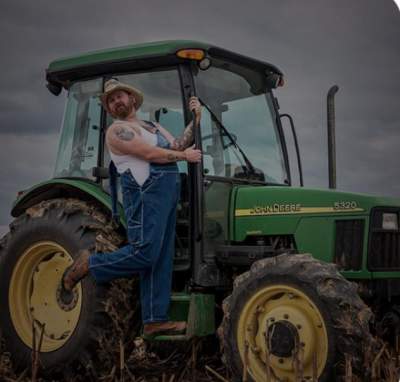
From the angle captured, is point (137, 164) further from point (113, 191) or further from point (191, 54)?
point (191, 54)

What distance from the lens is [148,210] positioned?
4.00 metres

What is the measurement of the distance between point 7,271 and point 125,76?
1.37 metres

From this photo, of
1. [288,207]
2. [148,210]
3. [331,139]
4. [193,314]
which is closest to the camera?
[148,210]

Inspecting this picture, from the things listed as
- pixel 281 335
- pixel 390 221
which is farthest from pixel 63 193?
pixel 390 221

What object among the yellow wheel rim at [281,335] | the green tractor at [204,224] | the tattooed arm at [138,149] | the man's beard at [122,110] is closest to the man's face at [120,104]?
the man's beard at [122,110]

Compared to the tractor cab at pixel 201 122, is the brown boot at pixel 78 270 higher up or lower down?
lower down

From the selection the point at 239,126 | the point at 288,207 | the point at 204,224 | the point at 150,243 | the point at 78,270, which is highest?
the point at 239,126

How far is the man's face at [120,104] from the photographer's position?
4223mm

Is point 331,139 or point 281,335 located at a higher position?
point 331,139

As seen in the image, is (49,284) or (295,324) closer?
(295,324)

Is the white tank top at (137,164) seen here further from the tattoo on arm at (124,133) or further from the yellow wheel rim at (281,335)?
the yellow wheel rim at (281,335)

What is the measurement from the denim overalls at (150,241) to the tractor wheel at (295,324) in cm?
43

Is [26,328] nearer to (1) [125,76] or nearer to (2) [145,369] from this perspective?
(2) [145,369]

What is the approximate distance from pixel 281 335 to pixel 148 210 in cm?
95
